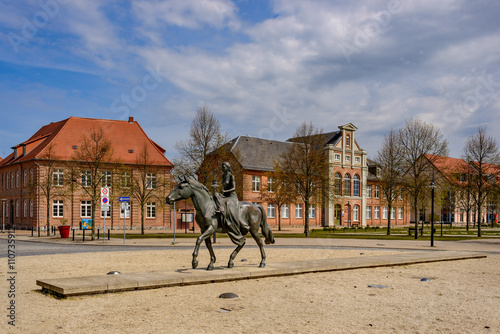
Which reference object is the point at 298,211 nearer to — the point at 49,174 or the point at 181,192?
the point at 49,174

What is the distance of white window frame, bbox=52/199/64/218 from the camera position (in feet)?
167

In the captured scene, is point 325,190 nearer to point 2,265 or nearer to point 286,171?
point 286,171

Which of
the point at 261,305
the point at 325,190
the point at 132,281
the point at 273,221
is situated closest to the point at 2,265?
the point at 132,281

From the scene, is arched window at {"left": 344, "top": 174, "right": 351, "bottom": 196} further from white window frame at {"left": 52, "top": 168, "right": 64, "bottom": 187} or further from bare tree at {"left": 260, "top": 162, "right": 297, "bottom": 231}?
white window frame at {"left": 52, "top": 168, "right": 64, "bottom": 187}

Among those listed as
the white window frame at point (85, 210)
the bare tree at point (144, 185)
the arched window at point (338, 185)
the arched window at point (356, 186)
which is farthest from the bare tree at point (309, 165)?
the arched window at point (356, 186)

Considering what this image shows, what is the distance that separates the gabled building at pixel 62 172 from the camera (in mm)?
49625

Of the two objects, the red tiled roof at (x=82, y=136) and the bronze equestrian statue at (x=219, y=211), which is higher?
the red tiled roof at (x=82, y=136)

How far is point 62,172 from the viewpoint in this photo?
50.1 m

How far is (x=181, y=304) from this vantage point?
9.05 metres

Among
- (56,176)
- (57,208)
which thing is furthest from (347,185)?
(56,176)

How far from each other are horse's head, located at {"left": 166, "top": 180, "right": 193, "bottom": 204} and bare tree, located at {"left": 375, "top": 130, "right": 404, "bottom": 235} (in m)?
34.3

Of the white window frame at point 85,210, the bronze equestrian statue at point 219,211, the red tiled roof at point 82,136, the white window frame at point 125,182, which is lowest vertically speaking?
the white window frame at point 85,210

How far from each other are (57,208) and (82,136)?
8.22 meters

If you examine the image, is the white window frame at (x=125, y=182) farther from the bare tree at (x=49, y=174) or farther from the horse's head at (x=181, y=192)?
the horse's head at (x=181, y=192)
